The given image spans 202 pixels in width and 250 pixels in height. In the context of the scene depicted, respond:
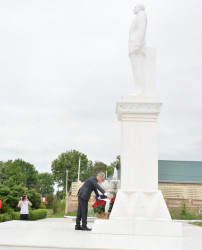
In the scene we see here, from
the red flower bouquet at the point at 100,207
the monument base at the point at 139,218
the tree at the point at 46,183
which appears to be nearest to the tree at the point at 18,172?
the tree at the point at 46,183

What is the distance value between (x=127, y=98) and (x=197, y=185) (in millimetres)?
23989

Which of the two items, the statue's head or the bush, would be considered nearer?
the statue's head

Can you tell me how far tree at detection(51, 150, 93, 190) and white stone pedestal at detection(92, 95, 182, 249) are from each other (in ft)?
182

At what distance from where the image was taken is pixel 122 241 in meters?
6.10

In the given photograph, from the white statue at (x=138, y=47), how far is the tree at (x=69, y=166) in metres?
55.2

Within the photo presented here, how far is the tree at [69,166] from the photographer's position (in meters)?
63.4

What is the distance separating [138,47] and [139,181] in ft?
10.4

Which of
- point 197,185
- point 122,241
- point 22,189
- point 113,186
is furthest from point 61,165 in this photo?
point 122,241

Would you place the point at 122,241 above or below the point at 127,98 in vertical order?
below

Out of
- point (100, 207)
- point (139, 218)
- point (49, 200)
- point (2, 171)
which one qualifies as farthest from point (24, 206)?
point (2, 171)

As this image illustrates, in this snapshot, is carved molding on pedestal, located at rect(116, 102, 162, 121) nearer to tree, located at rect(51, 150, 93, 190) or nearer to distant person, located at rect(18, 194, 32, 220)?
distant person, located at rect(18, 194, 32, 220)

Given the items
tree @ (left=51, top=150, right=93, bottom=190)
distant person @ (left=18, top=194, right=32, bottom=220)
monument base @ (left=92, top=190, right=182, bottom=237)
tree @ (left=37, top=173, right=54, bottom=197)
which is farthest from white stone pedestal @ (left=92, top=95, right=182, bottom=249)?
tree @ (left=37, top=173, right=54, bottom=197)

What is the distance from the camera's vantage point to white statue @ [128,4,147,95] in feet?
27.6

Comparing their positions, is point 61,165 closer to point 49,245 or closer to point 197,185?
point 197,185
